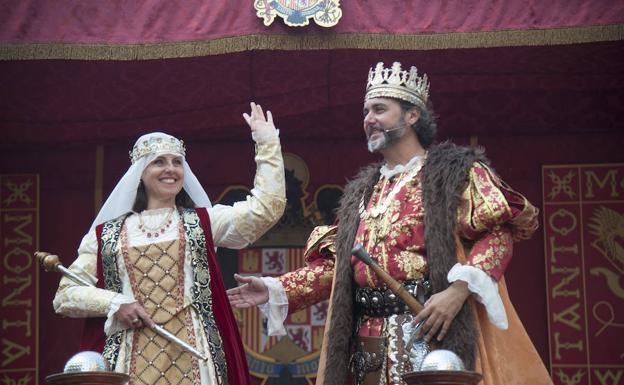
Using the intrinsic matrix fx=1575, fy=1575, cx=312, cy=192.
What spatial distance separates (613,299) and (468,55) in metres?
1.63

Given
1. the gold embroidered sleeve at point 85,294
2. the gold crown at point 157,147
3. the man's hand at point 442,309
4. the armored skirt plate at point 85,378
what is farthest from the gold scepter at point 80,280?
the armored skirt plate at point 85,378

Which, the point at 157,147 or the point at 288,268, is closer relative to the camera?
the point at 157,147

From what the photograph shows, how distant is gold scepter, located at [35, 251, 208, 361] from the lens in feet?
22.7

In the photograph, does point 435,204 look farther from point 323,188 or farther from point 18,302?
point 18,302

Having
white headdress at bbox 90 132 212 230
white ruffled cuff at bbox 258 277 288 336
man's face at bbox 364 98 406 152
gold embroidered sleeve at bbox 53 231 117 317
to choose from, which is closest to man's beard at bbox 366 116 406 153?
man's face at bbox 364 98 406 152

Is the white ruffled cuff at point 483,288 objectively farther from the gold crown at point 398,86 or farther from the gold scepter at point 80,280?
the gold scepter at point 80,280

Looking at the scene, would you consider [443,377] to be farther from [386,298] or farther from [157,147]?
[157,147]

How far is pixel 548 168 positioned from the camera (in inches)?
362

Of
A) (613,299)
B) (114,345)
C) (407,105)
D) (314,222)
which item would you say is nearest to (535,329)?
(613,299)

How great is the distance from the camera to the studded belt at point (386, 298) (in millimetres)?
6855

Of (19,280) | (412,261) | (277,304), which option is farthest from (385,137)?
(19,280)

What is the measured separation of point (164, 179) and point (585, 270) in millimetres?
2917

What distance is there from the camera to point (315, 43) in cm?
817

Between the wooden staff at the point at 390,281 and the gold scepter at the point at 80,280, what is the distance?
0.84 metres
